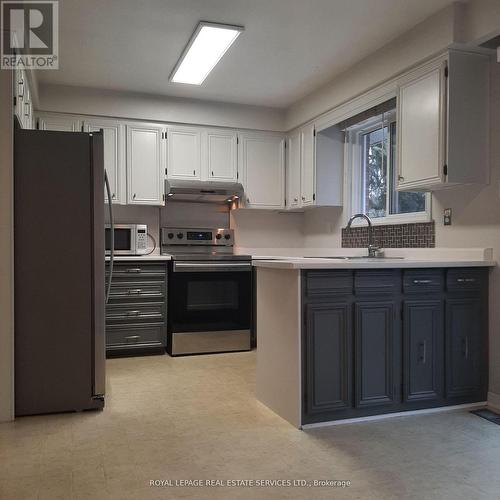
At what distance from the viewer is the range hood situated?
5000 millimetres

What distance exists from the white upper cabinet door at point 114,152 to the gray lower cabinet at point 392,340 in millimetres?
2749

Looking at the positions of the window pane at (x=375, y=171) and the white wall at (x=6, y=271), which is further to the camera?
the window pane at (x=375, y=171)

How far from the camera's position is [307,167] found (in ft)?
16.6

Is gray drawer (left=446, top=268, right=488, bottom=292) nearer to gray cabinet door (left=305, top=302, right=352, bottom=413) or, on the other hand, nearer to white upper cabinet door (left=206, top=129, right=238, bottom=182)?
gray cabinet door (left=305, top=302, right=352, bottom=413)

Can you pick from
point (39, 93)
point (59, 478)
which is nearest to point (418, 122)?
point (59, 478)

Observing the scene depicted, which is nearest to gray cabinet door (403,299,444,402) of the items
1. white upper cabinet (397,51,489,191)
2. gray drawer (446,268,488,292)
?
gray drawer (446,268,488,292)

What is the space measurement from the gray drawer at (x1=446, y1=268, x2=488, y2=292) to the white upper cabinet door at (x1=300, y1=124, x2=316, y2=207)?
204 centimetres

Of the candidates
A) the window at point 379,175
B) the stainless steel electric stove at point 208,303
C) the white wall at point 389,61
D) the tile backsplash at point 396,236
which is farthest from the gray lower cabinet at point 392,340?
the stainless steel electric stove at point 208,303

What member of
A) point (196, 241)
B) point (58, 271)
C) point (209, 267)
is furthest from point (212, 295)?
point (58, 271)

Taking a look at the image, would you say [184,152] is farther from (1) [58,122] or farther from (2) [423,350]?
(2) [423,350]

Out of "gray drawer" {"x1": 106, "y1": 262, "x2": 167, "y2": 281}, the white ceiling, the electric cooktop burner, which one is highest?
the white ceiling

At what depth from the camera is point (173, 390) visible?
3480 millimetres

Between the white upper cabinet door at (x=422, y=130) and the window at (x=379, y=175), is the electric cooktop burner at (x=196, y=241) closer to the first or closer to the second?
the window at (x=379, y=175)

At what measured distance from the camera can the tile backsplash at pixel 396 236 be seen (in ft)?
12.1
